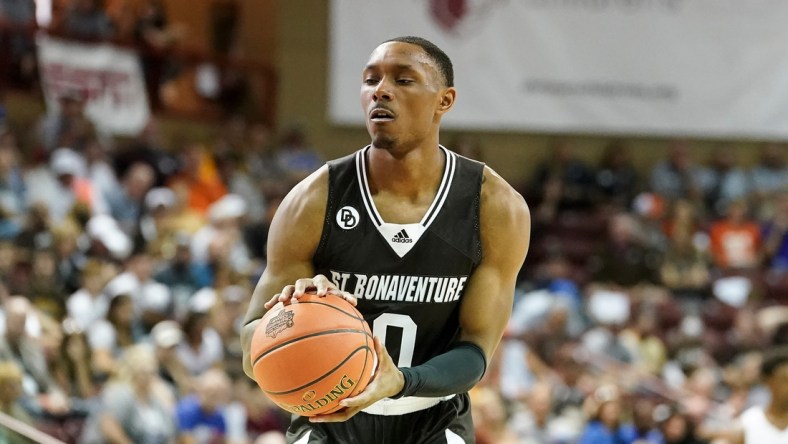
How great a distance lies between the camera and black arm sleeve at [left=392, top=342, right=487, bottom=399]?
3867 mm

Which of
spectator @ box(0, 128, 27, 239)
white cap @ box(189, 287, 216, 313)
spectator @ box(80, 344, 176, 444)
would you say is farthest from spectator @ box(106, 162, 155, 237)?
spectator @ box(80, 344, 176, 444)

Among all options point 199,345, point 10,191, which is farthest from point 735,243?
point 10,191

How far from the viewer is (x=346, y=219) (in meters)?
4.26

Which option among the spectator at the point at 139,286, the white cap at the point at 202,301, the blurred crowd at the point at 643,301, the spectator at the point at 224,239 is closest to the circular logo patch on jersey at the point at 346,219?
the blurred crowd at the point at 643,301

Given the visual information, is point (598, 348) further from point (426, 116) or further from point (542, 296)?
point (426, 116)

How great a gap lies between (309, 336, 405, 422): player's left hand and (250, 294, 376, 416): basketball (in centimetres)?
2

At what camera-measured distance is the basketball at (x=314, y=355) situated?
367cm

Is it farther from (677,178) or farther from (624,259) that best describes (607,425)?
(677,178)

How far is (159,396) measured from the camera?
8828mm

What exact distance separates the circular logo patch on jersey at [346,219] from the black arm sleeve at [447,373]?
0.57m

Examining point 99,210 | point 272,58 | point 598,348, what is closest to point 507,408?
point 598,348

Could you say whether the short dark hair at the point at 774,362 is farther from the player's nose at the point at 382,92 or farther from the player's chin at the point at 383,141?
the player's nose at the point at 382,92

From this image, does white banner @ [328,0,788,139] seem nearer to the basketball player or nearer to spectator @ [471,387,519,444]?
spectator @ [471,387,519,444]

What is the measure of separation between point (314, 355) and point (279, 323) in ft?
0.57
